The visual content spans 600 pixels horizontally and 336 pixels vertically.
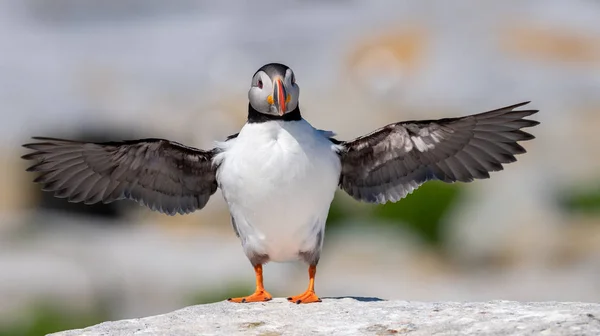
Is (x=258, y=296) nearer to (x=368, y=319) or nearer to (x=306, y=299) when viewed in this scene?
(x=306, y=299)

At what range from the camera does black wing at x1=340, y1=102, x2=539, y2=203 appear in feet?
23.1

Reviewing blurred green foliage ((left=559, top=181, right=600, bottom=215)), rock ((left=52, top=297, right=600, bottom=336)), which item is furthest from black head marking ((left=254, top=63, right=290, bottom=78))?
blurred green foliage ((left=559, top=181, right=600, bottom=215))

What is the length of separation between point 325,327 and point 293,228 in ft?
3.16

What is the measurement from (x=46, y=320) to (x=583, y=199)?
8.35 m

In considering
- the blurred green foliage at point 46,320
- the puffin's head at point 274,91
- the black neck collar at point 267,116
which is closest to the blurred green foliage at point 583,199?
the blurred green foliage at point 46,320

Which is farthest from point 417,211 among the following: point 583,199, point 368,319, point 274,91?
point 368,319

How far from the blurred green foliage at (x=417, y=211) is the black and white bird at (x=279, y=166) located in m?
8.39

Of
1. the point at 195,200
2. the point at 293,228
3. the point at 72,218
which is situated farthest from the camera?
the point at 72,218

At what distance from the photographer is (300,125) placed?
6.75 meters

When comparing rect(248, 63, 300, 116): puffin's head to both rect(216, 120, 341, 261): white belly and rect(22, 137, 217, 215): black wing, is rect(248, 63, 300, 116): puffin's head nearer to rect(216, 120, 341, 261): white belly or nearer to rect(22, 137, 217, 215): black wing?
rect(216, 120, 341, 261): white belly

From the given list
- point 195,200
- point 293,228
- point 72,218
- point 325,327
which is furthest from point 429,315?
point 72,218

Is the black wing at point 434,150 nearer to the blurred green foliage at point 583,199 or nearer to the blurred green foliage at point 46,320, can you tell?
the blurred green foliage at point 46,320

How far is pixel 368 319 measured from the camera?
6027 mm

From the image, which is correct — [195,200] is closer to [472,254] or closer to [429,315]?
[429,315]
